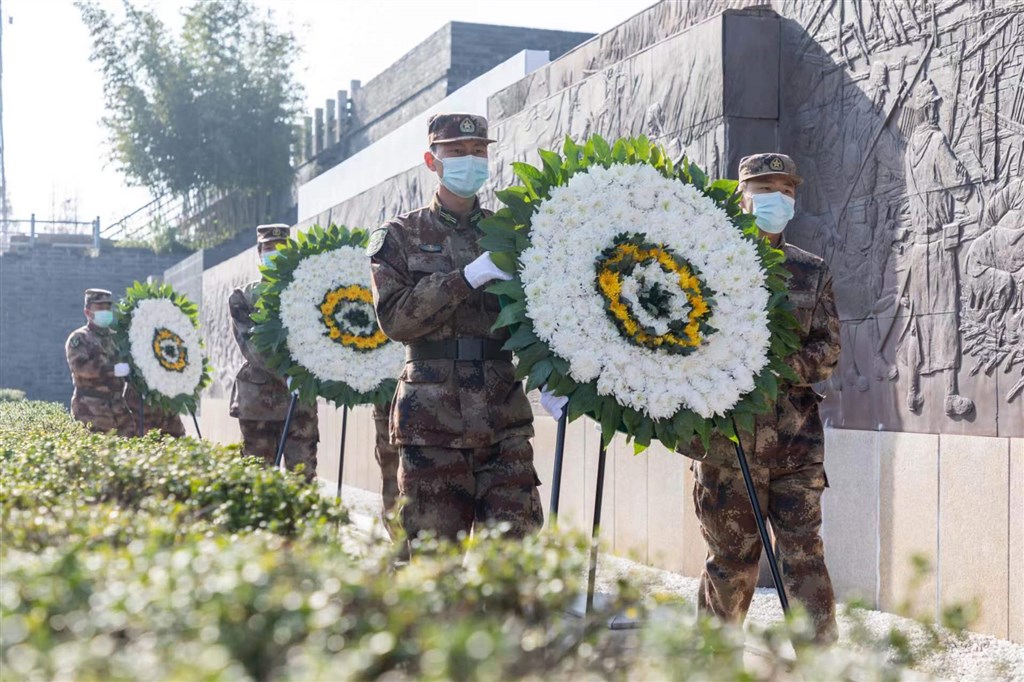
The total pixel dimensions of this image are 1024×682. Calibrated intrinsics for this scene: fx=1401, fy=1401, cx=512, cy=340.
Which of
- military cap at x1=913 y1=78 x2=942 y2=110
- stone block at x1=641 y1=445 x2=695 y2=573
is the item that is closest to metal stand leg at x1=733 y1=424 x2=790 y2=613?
military cap at x1=913 y1=78 x2=942 y2=110

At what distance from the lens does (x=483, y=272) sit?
502 cm

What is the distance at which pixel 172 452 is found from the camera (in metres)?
4.86

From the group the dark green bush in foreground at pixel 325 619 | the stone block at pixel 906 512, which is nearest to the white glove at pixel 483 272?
the dark green bush in foreground at pixel 325 619

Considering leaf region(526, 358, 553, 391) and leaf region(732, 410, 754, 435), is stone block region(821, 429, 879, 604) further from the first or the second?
leaf region(526, 358, 553, 391)

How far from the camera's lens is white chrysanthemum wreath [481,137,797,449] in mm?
4645

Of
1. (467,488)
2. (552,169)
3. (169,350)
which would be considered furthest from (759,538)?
(169,350)

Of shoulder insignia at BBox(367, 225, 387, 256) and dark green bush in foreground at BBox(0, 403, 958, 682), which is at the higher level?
shoulder insignia at BBox(367, 225, 387, 256)

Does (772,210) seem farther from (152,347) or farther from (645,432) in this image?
(152,347)

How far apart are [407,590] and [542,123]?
837 centimetres

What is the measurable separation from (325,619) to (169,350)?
39.1 ft

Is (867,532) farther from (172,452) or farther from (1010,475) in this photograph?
(172,452)

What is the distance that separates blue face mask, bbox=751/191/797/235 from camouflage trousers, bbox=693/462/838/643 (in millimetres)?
960

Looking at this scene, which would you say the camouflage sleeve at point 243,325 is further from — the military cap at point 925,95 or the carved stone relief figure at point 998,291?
the carved stone relief figure at point 998,291

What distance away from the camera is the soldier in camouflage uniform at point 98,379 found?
45.1 feet
